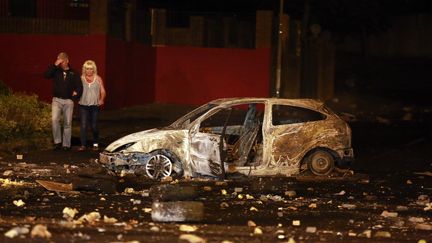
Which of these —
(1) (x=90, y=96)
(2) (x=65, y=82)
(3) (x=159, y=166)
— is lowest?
(3) (x=159, y=166)

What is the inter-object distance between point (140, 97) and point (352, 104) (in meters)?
8.66

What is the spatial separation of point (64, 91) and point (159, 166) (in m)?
3.67

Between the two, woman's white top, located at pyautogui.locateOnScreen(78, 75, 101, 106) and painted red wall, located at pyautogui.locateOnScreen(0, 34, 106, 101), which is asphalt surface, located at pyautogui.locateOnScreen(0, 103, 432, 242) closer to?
woman's white top, located at pyautogui.locateOnScreen(78, 75, 101, 106)

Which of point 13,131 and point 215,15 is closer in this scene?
point 13,131

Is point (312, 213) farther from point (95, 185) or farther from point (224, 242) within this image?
point (95, 185)

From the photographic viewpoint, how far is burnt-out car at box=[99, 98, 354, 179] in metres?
12.4

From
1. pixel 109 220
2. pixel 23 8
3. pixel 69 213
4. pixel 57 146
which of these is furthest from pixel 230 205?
pixel 23 8

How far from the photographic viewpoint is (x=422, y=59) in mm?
52000

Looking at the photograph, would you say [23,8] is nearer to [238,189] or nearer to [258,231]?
[238,189]

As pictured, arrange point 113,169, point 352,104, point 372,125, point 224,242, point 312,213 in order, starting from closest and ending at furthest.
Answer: point 224,242 → point 312,213 → point 113,169 → point 372,125 → point 352,104

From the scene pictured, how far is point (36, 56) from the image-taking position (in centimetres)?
2397

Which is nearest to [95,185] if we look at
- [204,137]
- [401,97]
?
[204,137]

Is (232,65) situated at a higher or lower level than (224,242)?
A: higher

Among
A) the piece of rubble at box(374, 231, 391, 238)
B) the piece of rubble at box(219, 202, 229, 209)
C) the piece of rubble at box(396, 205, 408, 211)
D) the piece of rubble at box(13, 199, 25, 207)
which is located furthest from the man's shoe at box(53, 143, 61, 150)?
the piece of rubble at box(374, 231, 391, 238)
